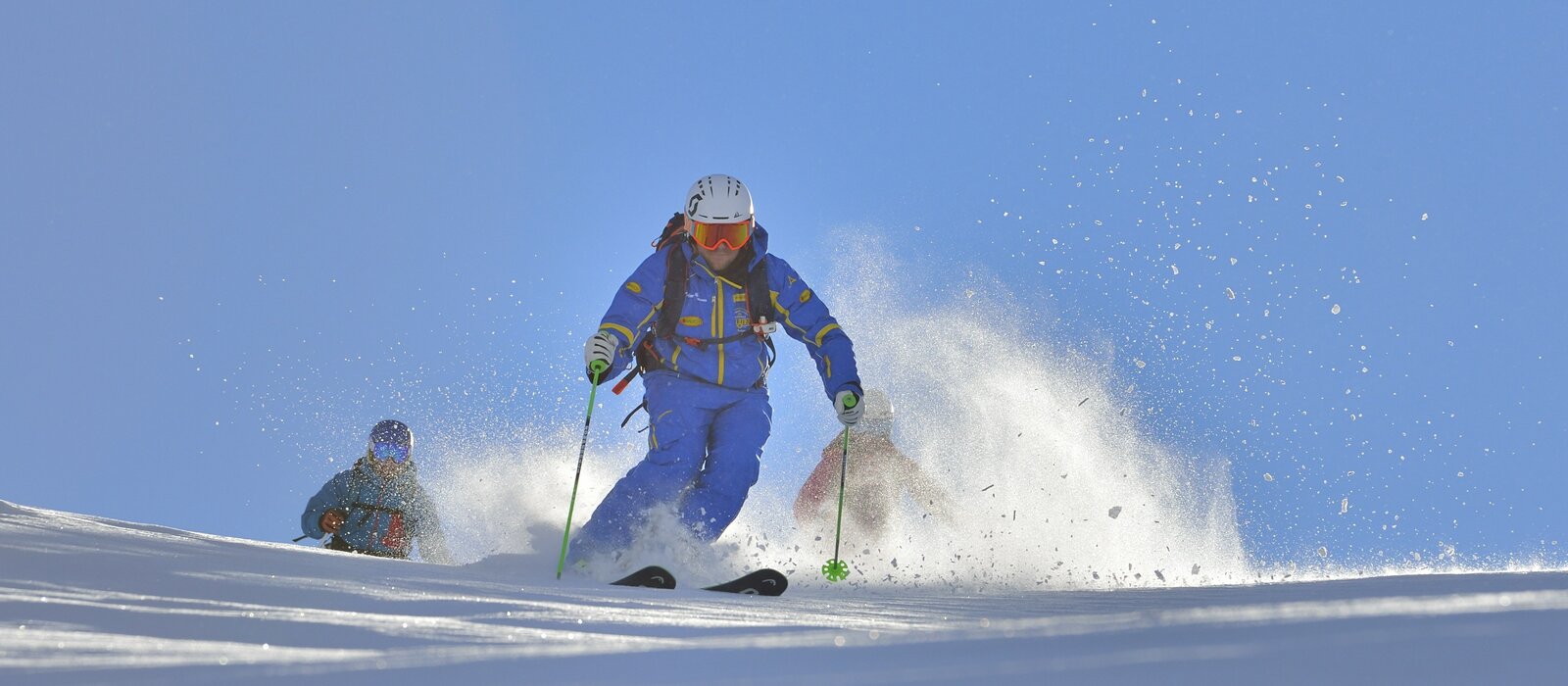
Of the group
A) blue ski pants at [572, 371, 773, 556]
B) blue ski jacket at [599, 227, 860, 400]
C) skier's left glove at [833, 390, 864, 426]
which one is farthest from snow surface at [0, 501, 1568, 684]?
skier's left glove at [833, 390, 864, 426]

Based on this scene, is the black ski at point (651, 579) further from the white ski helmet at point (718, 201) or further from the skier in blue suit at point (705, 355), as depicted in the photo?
the white ski helmet at point (718, 201)

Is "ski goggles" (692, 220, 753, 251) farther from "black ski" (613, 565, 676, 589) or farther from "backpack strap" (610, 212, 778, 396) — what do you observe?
"black ski" (613, 565, 676, 589)

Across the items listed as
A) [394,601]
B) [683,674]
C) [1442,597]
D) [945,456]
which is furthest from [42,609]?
[945,456]

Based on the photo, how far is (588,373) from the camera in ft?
24.1

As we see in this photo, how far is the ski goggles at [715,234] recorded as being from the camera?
25.1ft

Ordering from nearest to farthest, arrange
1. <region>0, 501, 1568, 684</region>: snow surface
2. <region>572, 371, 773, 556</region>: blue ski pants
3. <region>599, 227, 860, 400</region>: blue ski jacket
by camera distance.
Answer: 1. <region>0, 501, 1568, 684</region>: snow surface
2. <region>572, 371, 773, 556</region>: blue ski pants
3. <region>599, 227, 860, 400</region>: blue ski jacket

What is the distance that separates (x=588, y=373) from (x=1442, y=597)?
5146 millimetres

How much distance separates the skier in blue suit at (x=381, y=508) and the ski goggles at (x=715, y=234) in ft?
13.0

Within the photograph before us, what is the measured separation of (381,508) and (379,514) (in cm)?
6

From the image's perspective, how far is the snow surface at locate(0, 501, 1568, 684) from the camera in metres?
1.95

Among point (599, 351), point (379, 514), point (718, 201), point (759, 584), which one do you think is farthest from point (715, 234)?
Answer: point (379, 514)

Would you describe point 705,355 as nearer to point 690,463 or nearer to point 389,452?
Result: point 690,463

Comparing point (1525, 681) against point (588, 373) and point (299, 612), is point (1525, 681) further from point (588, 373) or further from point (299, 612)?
point (588, 373)

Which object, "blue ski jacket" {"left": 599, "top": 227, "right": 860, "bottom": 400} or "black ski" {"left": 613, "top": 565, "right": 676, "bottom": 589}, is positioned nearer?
"black ski" {"left": 613, "top": 565, "right": 676, "bottom": 589}
